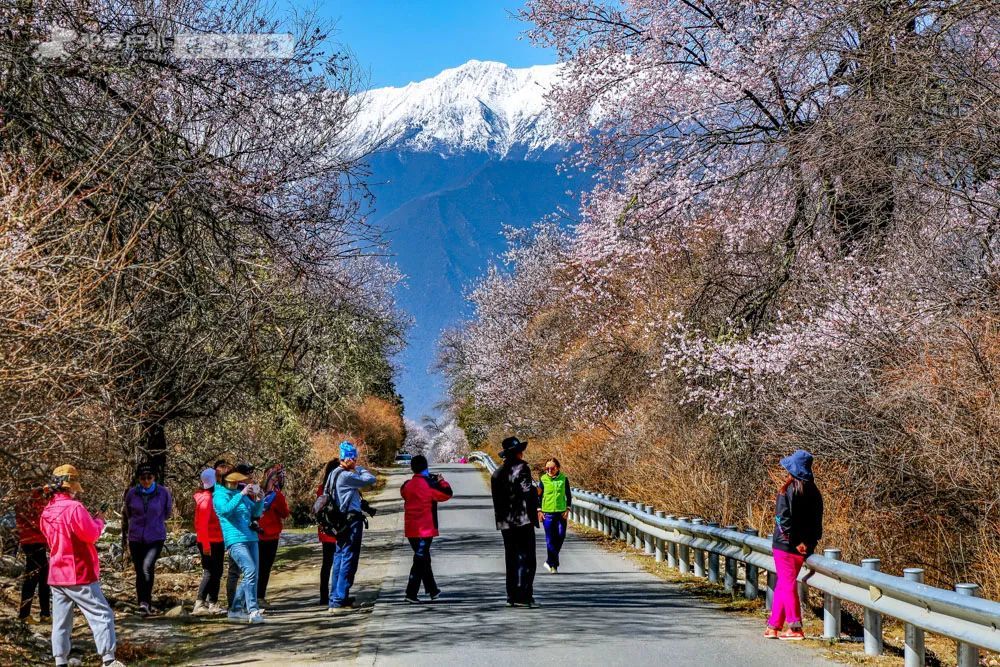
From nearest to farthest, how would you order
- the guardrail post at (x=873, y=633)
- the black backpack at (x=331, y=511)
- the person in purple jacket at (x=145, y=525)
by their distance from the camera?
the guardrail post at (x=873, y=633), the person in purple jacket at (x=145, y=525), the black backpack at (x=331, y=511)

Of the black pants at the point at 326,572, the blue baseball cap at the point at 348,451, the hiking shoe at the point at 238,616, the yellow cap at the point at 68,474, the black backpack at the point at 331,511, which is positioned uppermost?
the blue baseball cap at the point at 348,451

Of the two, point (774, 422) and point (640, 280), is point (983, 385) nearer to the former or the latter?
point (774, 422)

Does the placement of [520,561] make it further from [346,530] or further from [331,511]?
[331,511]

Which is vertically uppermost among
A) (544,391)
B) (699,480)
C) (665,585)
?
(544,391)

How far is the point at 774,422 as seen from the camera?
16.0 metres

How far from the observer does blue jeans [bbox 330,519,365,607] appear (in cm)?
1402

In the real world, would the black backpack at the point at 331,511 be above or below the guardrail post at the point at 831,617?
A: above

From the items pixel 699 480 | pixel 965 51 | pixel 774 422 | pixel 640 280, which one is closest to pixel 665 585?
pixel 774 422

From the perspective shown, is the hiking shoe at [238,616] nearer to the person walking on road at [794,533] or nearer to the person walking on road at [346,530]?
the person walking on road at [346,530]

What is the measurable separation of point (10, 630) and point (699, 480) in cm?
1111

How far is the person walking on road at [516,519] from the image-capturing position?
44.4ft

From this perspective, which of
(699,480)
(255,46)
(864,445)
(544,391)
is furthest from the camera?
(544,391)

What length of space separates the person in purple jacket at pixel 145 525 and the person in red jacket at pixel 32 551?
970mm

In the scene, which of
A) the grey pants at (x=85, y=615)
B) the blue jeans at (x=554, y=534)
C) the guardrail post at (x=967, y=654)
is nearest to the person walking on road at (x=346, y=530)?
the grey pants at (x=85, y=615)
